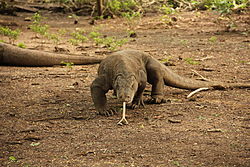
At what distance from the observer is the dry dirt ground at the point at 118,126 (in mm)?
2625

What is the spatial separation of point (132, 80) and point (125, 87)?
150 millimetres

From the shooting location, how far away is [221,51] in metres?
7.22

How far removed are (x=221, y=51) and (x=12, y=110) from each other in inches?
181

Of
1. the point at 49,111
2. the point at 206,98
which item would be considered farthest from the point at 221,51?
the point at 49,111

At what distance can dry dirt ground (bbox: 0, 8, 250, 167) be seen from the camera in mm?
2625

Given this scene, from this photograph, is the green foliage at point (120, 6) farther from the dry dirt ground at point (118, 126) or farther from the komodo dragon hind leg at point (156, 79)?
the komodo dragon hind leg at point (156, 79)

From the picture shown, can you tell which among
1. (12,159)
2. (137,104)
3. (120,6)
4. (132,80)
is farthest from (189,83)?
(120,6)

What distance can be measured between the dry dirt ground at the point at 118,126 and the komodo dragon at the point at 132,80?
0.42 feet

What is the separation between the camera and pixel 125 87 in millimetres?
3334

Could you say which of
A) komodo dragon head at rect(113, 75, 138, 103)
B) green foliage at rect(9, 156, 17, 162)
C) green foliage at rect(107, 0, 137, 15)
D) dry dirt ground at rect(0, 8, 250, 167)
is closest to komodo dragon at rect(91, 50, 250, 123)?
komodo dragon head at rect(113, 75, 138, 103)

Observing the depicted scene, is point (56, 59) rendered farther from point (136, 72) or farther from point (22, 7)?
point (22, 7)

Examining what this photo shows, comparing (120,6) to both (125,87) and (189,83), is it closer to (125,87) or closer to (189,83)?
(189,83)

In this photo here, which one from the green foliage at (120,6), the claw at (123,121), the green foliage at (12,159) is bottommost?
the claw at (123,121)

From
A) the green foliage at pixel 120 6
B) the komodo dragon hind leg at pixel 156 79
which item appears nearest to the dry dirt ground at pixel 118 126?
the komodo dragon hind leg at pixel 156 79
